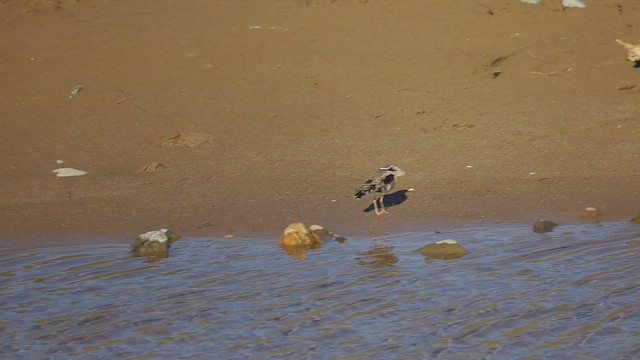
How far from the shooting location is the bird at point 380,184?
27.1 feet

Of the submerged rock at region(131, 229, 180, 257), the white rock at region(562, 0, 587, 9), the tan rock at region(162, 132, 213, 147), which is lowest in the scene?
the submerged rock at region(131, 229, 180, 257)

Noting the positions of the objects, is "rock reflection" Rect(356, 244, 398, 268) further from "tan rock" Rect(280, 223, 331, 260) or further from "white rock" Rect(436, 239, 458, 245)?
"tan rock" Rect(280, 223, 331, 260)

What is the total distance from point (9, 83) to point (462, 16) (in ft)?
16.3

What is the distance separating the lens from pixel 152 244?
773 centimetres

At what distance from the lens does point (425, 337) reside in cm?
604

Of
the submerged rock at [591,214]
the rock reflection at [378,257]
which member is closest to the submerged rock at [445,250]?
the rock reflection at [378,257]

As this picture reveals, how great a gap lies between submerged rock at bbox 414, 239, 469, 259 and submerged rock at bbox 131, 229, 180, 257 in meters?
1.86

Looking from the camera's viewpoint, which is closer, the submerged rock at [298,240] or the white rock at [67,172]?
the submerged rock at [298,240]

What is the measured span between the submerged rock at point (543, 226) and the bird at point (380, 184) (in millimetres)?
1193

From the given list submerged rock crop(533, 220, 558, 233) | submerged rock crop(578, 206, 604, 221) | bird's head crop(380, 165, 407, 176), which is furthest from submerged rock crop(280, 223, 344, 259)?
submerged rock crop(578, 206, 604, 221)

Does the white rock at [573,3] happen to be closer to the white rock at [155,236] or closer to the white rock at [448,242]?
the white rock at [448,242]

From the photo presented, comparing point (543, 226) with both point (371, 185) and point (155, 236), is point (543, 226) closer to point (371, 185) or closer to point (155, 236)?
point (371, 185)

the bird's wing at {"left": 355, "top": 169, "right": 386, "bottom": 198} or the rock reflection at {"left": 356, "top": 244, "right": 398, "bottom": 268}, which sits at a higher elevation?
the bird's wing at {"left": 355, "top": 169, "right": 386, "bottom": 198}

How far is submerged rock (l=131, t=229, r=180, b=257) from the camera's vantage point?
7.71 m
